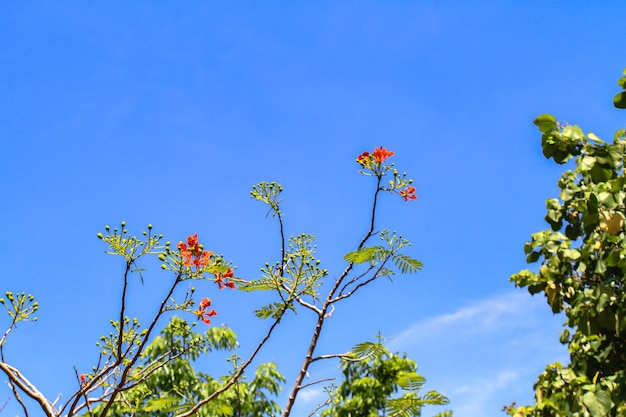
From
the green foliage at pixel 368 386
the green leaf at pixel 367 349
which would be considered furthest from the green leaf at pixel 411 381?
the green foliage at pixel 368 386

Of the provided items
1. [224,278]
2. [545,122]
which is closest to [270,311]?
[224,278]

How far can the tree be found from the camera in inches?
129

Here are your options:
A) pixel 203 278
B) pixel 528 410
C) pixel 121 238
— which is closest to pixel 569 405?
pixel 528 410

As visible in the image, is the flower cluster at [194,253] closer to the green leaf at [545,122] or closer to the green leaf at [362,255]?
the green leaf at [362,255]

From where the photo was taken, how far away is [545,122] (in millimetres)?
3242

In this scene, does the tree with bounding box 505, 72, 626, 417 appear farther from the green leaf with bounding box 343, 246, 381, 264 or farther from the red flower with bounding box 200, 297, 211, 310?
the red flower with bounding box 200, 297, 211, 310

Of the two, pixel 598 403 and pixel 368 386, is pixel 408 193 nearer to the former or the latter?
pixel 598 403

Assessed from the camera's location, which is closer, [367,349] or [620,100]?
[620,100]

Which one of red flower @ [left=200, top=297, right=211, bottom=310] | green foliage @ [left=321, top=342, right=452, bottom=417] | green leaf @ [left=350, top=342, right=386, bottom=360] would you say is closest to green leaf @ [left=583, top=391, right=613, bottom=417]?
green leaf @ [left=350, top=342, right=386, bottom=360]

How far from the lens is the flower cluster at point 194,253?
11.8 ft

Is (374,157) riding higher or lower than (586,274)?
higher

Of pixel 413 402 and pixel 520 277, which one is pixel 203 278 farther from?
pixel 520 277

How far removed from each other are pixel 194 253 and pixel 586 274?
3.44m

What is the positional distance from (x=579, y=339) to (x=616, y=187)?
2.78 m
